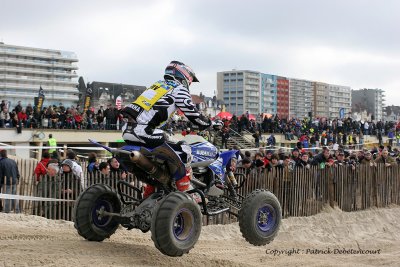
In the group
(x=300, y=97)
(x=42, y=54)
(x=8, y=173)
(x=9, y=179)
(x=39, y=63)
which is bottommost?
(x=9, y=179)

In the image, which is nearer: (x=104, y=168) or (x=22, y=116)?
(x=104, y=168)

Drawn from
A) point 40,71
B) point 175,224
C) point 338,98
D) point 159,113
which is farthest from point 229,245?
point 338,98

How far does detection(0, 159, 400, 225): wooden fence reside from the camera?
1127 cm

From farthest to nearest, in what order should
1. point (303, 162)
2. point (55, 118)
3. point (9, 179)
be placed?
point (55, 118) → point (303, 162) → point (9, 179)

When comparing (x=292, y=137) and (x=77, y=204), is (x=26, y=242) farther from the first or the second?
(x=292, y=137)

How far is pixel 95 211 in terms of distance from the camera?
7734 mm

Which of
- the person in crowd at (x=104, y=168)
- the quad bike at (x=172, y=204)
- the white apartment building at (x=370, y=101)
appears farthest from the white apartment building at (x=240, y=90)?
the quad bike at (x=172, y=204)

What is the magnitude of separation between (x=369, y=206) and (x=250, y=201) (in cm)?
1010

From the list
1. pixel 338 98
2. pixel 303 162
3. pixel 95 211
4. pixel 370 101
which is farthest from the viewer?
pixel 370 101

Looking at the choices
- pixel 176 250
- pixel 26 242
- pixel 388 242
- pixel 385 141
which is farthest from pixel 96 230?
pixel 385 141

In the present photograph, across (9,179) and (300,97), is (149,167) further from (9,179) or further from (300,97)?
(300,97)

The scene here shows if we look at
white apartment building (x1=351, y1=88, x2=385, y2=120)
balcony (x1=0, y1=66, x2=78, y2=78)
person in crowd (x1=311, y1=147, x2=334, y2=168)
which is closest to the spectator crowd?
person in crowd (x1=311, y1=147, x2=334, y2=168)

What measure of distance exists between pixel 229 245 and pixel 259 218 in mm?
2834

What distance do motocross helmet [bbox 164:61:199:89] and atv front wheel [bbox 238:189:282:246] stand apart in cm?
184
